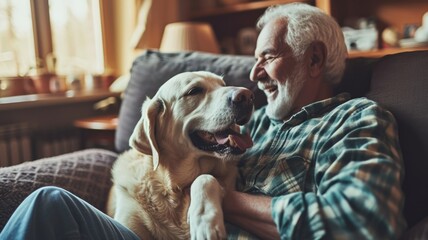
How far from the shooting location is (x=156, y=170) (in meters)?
1.33

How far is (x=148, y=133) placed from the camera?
4.23 ft

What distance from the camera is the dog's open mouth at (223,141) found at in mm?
1229

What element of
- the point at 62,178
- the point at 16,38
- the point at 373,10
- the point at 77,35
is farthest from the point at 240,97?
the point at 77,35

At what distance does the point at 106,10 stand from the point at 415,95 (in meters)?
2.68

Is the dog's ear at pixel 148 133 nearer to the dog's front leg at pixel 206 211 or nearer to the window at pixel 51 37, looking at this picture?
the dog's front leg at pixel 206 211

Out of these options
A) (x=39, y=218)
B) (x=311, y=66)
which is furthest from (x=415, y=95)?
(x=39, y=218)

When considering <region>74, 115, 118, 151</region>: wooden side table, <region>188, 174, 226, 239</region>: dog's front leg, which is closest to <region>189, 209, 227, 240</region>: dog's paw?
<region>188, 174, 226, 239</region>: dog's front leg

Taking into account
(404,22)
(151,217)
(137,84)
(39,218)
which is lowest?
(151,217)

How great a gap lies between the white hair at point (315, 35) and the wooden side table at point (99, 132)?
4.44ft

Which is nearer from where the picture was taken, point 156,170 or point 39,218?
point 39,218

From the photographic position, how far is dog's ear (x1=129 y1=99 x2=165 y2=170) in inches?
50.8

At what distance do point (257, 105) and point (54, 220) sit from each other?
0.87 metres

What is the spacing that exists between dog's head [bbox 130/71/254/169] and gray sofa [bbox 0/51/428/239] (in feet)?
1.17

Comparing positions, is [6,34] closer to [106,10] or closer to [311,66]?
[106,10]
